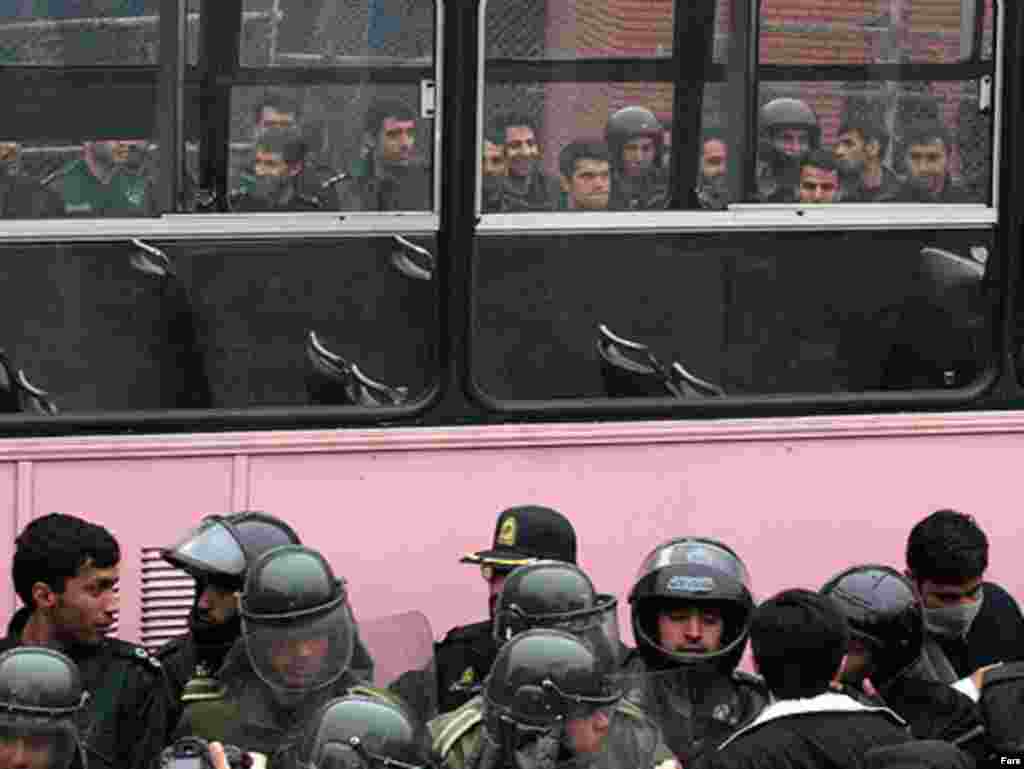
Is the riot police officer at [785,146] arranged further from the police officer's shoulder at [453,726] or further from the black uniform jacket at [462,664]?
the police officer's shoulder at [453,726]

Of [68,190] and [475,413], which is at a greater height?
[68,190]

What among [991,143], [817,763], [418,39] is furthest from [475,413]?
[817,763]

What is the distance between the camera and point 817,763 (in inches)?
250

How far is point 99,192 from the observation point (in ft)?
26.5

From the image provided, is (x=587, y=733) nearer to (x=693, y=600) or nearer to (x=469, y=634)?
(x=693, y=600)

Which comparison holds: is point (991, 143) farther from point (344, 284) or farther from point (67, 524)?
point (67, 524)

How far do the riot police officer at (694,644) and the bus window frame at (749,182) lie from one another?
48.3 inches

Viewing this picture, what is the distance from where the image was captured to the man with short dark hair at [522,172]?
8383 mm

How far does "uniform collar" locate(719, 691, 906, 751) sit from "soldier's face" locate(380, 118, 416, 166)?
7.89 ft

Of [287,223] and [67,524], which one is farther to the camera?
[287,223]

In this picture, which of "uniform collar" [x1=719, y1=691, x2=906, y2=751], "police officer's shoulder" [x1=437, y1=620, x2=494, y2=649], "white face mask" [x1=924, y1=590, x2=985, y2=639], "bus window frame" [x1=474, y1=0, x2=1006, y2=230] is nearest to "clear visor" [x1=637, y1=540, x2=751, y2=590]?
"police officer's shoulder" [x1=437, y1=620, x2=494, y2=649]

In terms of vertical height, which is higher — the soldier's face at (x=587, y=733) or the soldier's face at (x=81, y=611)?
the soldier's face at (x=81, y=611)

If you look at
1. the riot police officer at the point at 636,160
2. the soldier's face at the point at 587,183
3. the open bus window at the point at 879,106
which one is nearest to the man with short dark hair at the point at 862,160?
the open bus window at the point at 879,106

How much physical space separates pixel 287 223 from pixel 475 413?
0.73 metres
